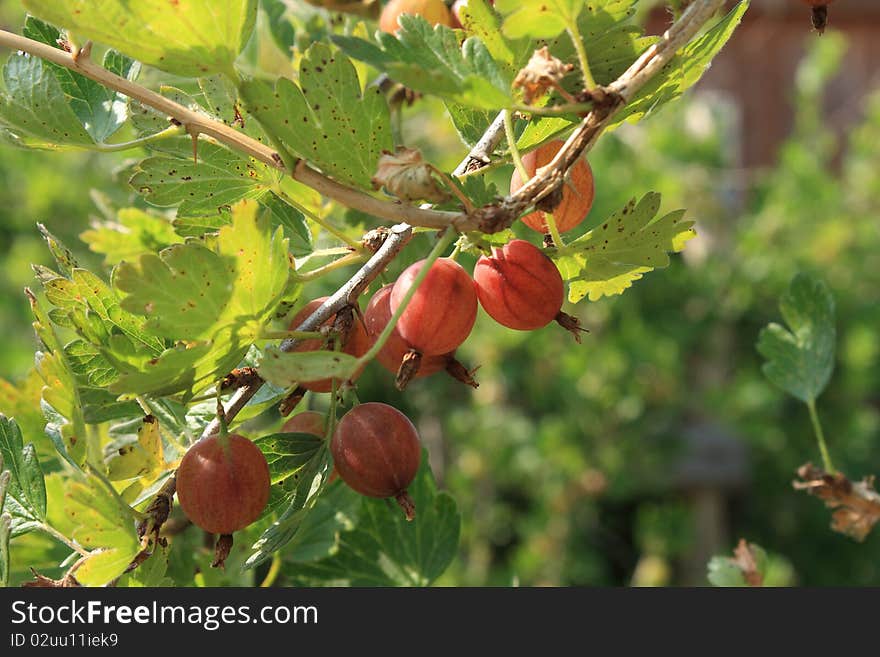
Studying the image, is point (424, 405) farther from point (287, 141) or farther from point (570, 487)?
point (287, 141)

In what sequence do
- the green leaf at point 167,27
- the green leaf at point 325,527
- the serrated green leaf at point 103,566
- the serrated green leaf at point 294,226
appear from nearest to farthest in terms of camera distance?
the green leaf at point 167,27, the serrated green leaf at point 103,566, the serrated green leaf at point 294,226, the green leaf at point 325,527

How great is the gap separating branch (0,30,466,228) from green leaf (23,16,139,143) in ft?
0.35

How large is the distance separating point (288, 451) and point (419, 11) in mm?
390

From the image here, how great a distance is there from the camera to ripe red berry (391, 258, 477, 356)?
606 millimetres

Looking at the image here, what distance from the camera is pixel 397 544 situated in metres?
0.90

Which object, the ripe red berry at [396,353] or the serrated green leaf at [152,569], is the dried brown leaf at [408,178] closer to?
the ripe red berry at [396,353]

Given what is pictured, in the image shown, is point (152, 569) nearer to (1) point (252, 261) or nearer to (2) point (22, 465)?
(2) point (22, 465)

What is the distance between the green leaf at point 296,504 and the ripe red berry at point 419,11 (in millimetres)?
373

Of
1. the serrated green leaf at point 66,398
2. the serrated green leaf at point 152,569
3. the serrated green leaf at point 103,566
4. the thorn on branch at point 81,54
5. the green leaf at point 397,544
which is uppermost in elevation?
the thorn on branch at point 81,54

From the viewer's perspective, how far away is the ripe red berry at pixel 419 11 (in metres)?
0.82

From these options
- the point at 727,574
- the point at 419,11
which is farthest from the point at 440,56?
the point at 727,574

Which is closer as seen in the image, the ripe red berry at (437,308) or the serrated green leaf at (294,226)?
the ripe red berry at (437,308)

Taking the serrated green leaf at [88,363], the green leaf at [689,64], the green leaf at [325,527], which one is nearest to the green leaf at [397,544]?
the green leaf at [325,527]

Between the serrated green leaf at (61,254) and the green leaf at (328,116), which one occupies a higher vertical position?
the green leaf at (328,116)
